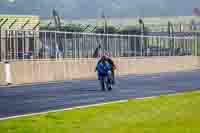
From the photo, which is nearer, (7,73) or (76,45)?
(7,73)

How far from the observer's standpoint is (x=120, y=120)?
19.4 m

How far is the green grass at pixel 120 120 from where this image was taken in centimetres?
1727

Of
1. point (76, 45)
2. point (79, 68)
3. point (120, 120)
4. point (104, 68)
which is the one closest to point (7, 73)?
point (104, 68)

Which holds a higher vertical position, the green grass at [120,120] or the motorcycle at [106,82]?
the green grass at [120,120]

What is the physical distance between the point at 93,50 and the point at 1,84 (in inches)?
510

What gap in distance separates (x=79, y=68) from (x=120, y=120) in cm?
2975

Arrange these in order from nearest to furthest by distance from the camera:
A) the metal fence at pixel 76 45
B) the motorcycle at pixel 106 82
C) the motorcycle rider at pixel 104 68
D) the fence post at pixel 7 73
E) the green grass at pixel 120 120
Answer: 1. the green grass at pixel 120 120
2. the motorcycle at pixel 106 82
3. the motorcycle rider at pixel 104 68
4. the fence post at pixel 7 73
5. the metal fence at pixel 76 45

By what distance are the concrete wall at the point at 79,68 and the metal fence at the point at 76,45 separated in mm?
503

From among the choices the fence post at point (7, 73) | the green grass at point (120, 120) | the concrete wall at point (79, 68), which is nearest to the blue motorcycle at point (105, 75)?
the fence post at point (7, 73)

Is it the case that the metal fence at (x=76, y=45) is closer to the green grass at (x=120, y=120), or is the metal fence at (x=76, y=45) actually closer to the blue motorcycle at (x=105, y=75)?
the blue motorcycle at (x=105, y=75)

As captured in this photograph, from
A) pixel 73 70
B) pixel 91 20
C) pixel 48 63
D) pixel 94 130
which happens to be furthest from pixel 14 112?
pixel 91 20

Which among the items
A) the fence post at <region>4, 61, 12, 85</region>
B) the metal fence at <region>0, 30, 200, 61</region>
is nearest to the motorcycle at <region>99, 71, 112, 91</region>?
the fence post at <region>4, 61, 12, 85</region>

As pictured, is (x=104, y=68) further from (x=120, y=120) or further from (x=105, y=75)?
(x=120, y=120)

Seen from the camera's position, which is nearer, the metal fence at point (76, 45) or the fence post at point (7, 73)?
the fence post at point (7, 73)
